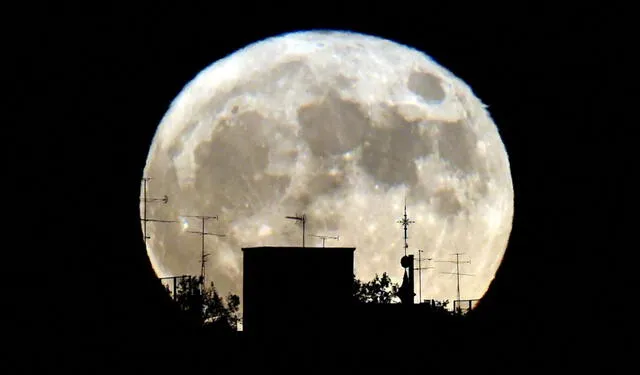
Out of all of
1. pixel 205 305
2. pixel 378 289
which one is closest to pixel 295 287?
pixel 205 305

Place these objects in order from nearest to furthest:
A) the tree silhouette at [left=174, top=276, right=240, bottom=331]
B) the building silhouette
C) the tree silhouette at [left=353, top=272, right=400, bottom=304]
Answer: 1. the building silhouette
2. the tree silhouette at [left=174, top=276, right=240, bottom=331]
3. the tree silhouette at [left=353, top=272, right=400, bottom=304]

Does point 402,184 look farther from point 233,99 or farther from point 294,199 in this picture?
point 233,99

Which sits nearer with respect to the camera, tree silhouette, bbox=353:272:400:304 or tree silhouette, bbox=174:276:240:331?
tree silhouette, bbox=174:276:240:331

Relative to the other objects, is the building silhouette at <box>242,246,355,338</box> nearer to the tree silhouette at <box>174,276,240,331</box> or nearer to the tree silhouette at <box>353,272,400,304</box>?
the tree silhouette at <box>174,276,240,331</box>

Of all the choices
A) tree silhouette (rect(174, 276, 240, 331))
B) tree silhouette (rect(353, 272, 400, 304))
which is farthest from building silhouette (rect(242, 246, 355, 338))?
tree silhouette (rect(353, 272, 400, 304))

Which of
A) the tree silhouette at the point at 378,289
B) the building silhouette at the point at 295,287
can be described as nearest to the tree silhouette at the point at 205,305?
the building silhouette at the point at 295,287

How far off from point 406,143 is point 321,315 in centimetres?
788

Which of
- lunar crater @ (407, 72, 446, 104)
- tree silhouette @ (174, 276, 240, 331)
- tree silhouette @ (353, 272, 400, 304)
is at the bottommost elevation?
tree silhouette @ (174, 276, 240, 331)

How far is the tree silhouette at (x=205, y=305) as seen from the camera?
78.1ft

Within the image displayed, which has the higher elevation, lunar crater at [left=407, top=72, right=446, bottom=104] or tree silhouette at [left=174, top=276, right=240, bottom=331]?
lunar crater at [left=407, top=72, right=446, bottom=104]

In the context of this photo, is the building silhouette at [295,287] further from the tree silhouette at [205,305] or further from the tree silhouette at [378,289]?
the tree silhouette at [378,289]

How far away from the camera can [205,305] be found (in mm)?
25250

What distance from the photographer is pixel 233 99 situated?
2716 centimetres

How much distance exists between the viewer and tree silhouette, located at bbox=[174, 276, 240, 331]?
2381cm
